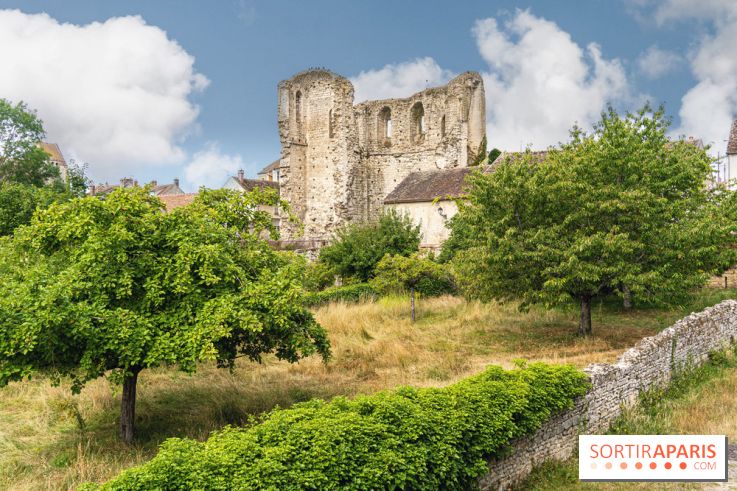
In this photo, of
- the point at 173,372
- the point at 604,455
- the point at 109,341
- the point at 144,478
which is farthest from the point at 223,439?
the point at 173,372

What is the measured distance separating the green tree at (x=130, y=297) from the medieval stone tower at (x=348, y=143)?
1016 inches

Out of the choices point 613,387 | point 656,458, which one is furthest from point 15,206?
point 656,458

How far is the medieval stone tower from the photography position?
36750 mm

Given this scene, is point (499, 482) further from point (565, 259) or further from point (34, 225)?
point (565, 259)

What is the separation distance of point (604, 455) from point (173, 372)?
10263mm

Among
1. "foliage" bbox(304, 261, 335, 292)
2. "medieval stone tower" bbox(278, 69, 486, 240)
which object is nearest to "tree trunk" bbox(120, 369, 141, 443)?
"foliage" bbox(304, 261, 335, 292)

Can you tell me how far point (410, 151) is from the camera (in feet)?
129

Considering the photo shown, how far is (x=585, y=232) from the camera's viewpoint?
1608cm

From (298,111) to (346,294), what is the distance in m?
17.2

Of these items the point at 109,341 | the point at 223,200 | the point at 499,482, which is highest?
the point at 223,200

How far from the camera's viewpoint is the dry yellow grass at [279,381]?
897 cm

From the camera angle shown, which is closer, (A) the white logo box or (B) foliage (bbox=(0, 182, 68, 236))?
(A) the white logo box

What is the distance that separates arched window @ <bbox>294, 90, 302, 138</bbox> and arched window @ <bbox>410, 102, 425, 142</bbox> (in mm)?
7476

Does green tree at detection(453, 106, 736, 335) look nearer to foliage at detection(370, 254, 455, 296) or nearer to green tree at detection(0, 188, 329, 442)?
foliage at detection(370, 254, 455, 296)
